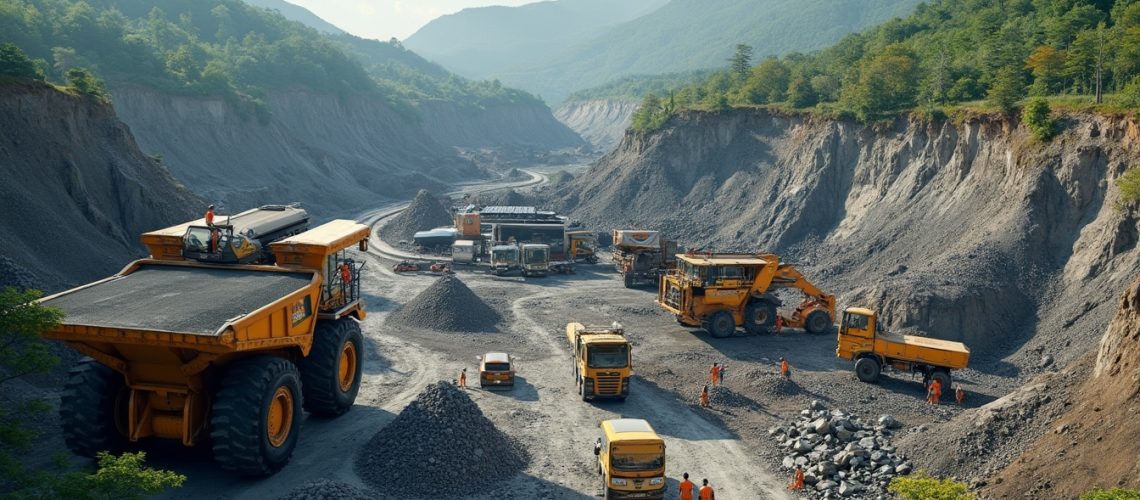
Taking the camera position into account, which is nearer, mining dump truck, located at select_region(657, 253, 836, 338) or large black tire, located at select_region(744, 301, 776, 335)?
mining dump truck, located at select_region(657, 253, 836, 338)

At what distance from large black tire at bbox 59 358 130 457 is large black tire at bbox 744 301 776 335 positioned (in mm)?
22897

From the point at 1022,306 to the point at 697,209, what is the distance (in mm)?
29045

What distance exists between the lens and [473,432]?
18.8 m

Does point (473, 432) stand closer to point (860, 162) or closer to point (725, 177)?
point (860, 162)

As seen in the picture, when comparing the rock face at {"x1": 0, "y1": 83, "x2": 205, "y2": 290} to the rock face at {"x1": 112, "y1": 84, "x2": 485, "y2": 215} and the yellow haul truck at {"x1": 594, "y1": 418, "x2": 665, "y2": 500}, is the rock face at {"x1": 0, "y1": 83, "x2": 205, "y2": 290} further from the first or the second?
the rock face at {"x1": 112, "y1": 84, "x2": 485, "y2": 215}

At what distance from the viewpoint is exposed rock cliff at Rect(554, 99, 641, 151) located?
16625cm

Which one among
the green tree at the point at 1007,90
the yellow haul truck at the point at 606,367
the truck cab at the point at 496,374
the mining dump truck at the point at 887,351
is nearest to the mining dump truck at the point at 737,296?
the mining dump truck at the point at 887,351

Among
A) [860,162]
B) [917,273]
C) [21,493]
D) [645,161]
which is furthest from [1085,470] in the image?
[645,161]

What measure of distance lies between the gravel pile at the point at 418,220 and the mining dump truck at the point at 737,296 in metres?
28.4

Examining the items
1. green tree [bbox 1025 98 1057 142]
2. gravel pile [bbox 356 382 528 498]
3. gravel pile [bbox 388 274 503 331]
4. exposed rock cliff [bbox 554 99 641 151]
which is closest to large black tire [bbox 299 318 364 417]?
gravel pile [bbox 356 382 528 498]

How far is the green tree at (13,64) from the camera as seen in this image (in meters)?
31.2

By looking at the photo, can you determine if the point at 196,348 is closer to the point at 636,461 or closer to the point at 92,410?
the point at 92,410

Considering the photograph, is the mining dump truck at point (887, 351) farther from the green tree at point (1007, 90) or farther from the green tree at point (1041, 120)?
the green tree at point (1007, 90)

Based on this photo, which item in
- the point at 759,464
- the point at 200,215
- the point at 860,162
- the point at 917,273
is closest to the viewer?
the point at 759,464
